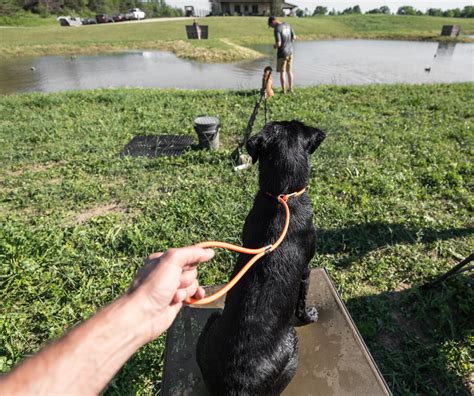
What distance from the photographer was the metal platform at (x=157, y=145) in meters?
6.23

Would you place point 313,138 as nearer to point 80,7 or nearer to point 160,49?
point 160,49

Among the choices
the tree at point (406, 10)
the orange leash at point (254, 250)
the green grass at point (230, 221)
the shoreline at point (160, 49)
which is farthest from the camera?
the tree at point (406, 10)

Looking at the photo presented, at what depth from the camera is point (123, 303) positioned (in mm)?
1184

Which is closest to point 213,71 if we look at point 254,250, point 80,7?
point 254,250

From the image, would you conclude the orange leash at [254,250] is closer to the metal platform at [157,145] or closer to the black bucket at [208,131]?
the black bucket at [208,131]

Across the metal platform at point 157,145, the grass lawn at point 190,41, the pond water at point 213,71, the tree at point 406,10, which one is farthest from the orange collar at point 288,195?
the tree at point 406,10

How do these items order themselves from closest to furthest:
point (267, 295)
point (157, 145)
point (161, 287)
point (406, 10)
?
1. point (161, 287)
2. point (267, 295)
3. point (157, 145)
4. point (406, 10)

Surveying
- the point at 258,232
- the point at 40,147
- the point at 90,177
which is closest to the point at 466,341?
the point at 258,232

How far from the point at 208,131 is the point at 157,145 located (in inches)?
52.2

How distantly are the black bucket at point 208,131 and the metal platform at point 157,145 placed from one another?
0.48m

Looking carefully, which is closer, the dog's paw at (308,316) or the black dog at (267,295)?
the black dog at (267,295)

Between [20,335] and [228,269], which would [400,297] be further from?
[20,335]

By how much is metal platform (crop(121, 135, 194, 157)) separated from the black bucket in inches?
18.8

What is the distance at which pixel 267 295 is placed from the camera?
183cm
